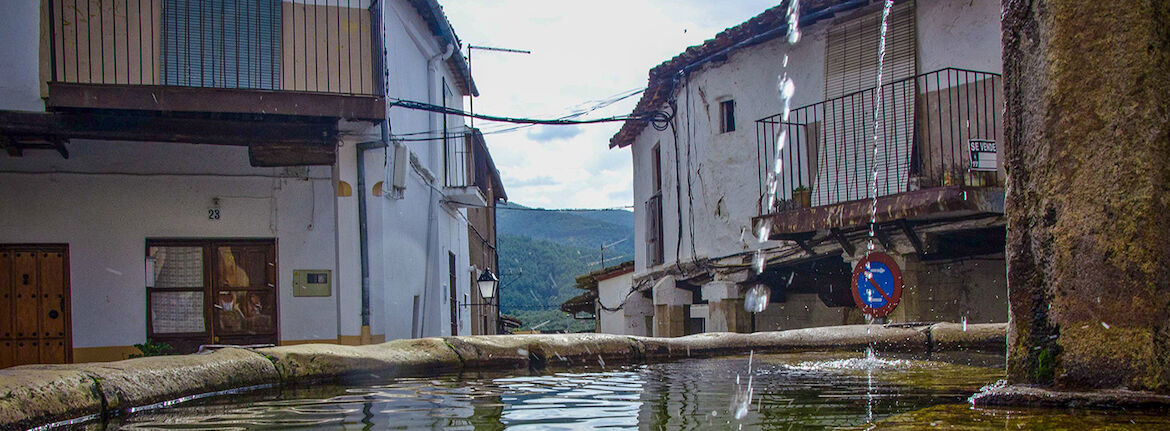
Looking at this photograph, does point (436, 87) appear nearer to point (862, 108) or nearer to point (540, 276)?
point (862, 108)

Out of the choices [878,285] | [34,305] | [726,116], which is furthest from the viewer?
[726,116]

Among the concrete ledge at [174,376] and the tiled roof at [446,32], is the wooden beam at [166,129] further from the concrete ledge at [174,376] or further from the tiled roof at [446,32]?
the concrete ledge at [174,376]

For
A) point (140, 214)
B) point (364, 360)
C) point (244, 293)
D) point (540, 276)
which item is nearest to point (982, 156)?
point (364, 360)

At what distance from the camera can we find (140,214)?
11.2 m

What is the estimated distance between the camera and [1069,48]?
303 centimetres

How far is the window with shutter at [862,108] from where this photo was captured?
11406 millimetres

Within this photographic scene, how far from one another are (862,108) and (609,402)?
8119mm

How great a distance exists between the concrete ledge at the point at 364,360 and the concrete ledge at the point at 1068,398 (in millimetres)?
3352

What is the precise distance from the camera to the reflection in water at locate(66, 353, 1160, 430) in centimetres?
355

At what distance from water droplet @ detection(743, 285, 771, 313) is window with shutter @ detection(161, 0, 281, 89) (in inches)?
275

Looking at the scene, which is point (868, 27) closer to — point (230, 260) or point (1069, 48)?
point (230, 260)

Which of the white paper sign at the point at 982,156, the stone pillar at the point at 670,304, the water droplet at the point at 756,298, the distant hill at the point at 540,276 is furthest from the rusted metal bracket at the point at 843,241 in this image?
the distant hill at the point at 540,276

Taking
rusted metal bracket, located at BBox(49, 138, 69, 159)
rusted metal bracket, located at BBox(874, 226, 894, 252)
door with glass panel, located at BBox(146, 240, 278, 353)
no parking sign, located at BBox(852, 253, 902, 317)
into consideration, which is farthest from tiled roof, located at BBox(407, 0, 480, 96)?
no parking sign, located at BBox(852, 253, 902, 317)

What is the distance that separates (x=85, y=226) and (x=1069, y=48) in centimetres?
1064
